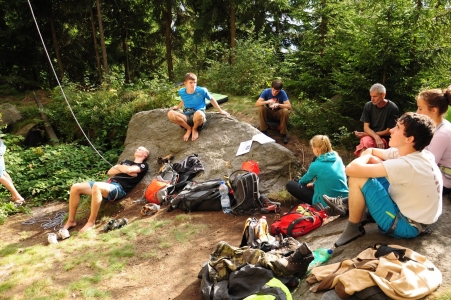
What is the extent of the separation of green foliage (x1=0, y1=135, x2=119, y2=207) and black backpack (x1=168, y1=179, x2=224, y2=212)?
3393mm

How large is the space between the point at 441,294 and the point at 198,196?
359 cm

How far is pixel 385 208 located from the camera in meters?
3.07

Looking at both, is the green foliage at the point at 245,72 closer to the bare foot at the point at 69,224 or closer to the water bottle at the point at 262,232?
the bare foot at the point at 69,224

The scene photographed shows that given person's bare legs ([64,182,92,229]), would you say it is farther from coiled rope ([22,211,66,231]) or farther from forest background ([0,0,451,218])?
forest background ([0,0,451,218])

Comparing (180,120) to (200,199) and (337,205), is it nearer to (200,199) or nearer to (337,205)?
(200,199)

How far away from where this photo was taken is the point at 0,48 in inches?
653

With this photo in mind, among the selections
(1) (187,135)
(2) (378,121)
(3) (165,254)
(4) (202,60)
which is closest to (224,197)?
(3) (165,254)

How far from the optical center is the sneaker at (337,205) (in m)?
4.16

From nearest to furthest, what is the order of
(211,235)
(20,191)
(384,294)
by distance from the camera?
1. (384,294)
2. (211,235)
3. (20,191)

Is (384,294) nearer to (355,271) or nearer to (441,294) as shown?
(355,271)

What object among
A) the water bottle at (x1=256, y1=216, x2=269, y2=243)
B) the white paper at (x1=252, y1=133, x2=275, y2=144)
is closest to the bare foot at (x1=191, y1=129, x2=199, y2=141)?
the white paper at (x1=252, y1=133, x2=275, y2=144)

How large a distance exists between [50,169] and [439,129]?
836cm

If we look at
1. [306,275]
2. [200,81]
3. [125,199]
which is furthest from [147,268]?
[200,81]

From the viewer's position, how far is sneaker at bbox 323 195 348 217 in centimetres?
416
